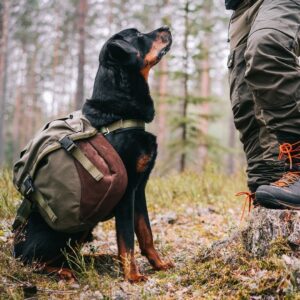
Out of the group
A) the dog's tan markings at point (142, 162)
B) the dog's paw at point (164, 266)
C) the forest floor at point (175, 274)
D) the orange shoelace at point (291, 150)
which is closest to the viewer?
the forest floor at point (175, 274)

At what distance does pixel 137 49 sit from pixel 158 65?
18018 mm

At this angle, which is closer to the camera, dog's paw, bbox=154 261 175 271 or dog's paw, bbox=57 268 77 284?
dog's paw, bbox=57 268 77 284

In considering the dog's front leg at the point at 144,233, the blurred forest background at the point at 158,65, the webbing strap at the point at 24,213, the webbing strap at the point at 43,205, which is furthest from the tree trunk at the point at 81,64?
the webbing strap at the point at 43,205

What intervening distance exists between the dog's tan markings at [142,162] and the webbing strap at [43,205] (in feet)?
2.35

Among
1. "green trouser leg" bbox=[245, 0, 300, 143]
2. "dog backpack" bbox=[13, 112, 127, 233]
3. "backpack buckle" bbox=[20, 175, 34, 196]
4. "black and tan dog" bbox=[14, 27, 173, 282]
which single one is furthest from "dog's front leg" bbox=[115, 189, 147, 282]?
"green trouser leg" bbox=[245, 0, 300, 143]

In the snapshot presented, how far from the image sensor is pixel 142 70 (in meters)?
3.51

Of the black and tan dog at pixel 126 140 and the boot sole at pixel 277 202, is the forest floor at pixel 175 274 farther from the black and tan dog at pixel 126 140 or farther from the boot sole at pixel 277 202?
the boot sole at pixel 277 202

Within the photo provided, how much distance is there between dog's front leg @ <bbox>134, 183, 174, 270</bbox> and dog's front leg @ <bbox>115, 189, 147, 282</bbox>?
307mm

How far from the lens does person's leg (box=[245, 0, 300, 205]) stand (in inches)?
102

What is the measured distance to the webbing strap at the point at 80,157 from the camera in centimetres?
289

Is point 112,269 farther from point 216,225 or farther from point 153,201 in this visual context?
point 153,201

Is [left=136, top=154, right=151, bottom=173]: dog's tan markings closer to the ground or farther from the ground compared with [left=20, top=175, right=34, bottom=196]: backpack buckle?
farther from the ground

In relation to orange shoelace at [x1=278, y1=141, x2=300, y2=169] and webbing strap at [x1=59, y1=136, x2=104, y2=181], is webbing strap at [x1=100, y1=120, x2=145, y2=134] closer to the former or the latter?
webbing strap at [x1=59, y1=136, x2=104, y2=181]

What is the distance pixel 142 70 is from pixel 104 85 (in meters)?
0.38
